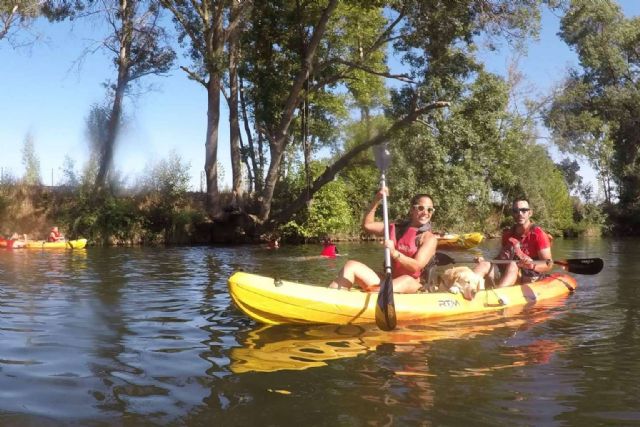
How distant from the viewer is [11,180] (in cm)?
2658

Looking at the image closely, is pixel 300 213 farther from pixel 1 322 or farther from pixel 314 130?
pixel 1 322

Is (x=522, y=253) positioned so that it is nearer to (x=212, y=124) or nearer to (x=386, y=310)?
(x=386, y=310)

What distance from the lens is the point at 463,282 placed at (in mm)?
6949

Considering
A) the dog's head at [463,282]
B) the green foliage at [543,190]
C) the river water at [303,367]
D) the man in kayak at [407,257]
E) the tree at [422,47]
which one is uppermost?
the tree at [422,47]

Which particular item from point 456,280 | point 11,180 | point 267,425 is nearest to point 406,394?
point 267,425

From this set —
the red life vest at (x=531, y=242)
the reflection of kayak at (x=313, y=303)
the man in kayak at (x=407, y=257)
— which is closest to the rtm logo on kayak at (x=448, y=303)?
the reflection of kayak at (x=313, y=303)

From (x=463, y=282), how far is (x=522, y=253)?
160 centimetres

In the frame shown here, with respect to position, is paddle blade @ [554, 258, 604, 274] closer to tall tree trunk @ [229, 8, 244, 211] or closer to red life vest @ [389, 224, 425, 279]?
red life vest @ [389, 224, 425, 279]

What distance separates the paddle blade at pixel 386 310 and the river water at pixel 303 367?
5.2 inches

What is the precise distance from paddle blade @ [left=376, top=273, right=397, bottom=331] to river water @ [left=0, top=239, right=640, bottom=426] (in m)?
0.13

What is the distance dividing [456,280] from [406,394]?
10.4 feet

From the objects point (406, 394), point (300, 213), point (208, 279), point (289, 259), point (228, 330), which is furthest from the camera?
point (300, 213)

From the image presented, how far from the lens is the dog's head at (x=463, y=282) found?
22.6 ft

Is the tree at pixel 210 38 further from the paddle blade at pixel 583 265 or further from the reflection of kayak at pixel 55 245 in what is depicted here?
the paddle blade at pixel 583 265
